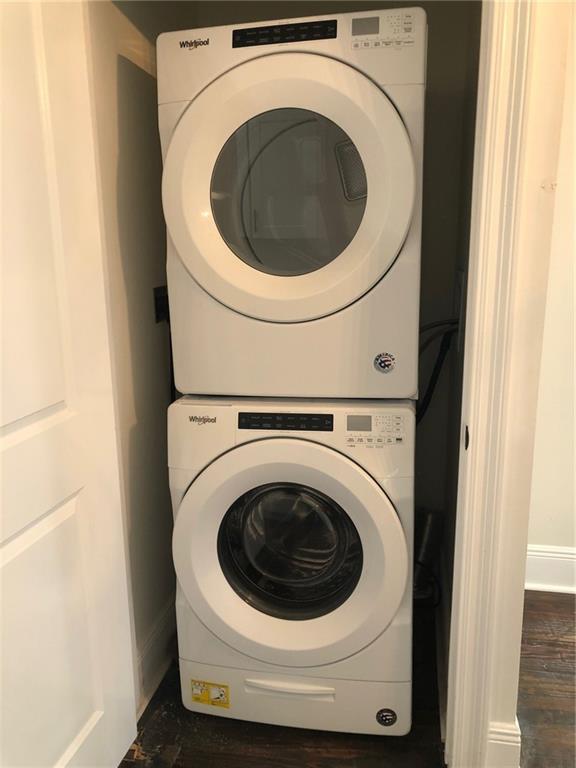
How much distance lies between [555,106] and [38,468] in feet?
3.64

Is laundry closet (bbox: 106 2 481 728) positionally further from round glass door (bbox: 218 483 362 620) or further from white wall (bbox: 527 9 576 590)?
white wall (bbox: 527 9 576 590)

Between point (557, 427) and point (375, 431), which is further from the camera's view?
point (557, 427)

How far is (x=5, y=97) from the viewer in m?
1.00

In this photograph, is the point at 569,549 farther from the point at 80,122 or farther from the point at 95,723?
the point at 80,122

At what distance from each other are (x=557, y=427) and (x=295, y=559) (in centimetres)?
113

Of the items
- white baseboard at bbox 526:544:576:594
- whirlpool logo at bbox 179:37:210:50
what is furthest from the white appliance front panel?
white baseboard at bbox 526:544:576:594

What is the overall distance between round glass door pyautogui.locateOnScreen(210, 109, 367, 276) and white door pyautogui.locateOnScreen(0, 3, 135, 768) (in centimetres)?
30

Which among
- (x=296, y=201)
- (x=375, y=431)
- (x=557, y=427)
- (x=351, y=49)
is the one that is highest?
(x=351, y=49)

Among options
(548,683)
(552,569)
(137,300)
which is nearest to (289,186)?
(137,300)

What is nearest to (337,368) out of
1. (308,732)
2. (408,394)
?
(408,394)

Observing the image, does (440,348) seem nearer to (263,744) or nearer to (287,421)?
(287,421)

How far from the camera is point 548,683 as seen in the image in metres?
1.69

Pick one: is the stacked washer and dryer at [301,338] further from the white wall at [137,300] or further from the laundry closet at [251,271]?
the white wall at [137,300]

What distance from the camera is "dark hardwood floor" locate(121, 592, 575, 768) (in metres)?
1.44
